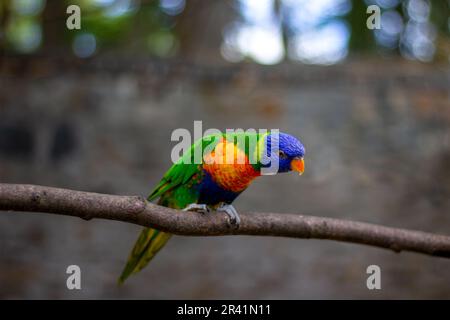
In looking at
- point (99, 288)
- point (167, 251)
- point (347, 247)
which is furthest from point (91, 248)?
point (347, 247)

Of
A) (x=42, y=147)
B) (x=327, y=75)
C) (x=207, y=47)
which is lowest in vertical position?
(x=42, y=147)

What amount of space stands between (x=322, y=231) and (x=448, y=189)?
294cm

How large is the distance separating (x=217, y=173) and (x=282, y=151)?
43 centimetres

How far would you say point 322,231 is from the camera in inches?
111

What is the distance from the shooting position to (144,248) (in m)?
2.92

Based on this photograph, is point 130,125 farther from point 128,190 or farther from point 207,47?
point 207,47

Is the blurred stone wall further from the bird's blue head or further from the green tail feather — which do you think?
the bird's blue head

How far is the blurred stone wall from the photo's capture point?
490cm

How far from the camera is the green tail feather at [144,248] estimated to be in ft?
9.53

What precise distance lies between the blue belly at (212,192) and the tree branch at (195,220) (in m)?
0.22

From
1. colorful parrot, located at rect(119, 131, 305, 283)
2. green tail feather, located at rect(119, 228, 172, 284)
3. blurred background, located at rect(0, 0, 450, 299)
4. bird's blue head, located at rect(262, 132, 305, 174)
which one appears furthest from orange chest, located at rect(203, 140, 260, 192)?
blurred background, located at rect(0, 0, 450, 299)

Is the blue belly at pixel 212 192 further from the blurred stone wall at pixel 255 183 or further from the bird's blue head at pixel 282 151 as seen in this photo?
the blurred stone wall at pixel 255 183

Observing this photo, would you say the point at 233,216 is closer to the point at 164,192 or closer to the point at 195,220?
the point at 195,220
